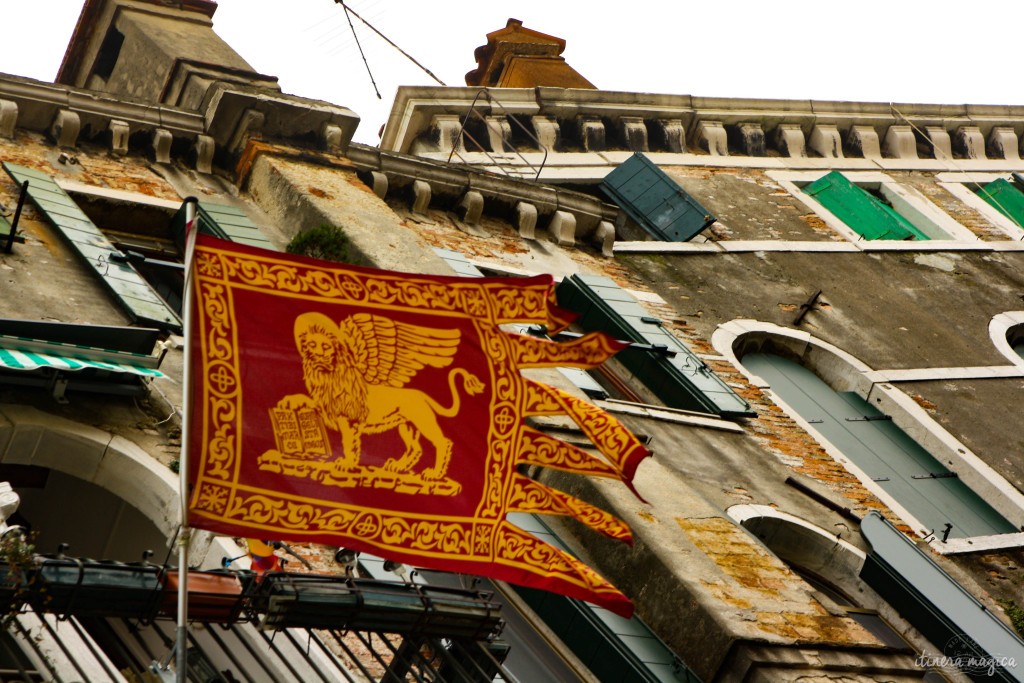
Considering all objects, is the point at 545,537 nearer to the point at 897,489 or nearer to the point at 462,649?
the point at 462,649

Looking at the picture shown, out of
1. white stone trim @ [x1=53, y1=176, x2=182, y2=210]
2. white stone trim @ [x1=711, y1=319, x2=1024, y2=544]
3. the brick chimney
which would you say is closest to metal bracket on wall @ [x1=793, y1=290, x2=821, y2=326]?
white stone trim @ [x1=711, y1=319, x2=1024, y2=544]

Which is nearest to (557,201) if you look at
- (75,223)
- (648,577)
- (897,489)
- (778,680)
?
(897,489)

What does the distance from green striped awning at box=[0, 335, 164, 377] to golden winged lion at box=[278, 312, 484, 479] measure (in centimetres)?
230

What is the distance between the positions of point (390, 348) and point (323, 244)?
6.19 m

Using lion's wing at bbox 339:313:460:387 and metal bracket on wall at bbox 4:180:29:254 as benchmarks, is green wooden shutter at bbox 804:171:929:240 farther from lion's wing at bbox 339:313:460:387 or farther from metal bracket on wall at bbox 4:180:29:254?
lion's wing at bbox 339:313:460:387

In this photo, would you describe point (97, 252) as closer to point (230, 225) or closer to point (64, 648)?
Result: point (230, 225)

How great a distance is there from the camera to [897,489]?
1728 centimetres

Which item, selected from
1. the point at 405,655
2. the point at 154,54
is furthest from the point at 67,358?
the point at 154,54

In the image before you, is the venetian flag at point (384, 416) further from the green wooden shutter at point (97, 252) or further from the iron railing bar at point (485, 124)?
the iron railing bar at point (485, 124)

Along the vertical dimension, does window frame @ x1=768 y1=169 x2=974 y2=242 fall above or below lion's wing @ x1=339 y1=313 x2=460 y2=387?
above

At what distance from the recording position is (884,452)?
709 inches

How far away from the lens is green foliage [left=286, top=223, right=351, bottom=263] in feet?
52.5

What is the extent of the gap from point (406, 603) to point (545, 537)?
11.6ft

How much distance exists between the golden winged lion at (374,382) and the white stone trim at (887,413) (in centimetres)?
791
